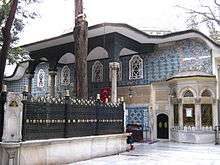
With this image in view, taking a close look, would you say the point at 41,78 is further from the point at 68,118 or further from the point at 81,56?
the point at 68,118

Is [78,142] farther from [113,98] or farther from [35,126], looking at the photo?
[113,98]

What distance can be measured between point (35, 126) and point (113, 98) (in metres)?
7.58

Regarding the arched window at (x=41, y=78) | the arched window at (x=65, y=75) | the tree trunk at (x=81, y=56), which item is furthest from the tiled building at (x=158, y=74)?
the arched window at (x=41, y=78)

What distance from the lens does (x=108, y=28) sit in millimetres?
14625

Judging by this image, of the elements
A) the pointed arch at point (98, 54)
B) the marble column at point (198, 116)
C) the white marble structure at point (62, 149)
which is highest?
the pointed arch at point (98, 54)

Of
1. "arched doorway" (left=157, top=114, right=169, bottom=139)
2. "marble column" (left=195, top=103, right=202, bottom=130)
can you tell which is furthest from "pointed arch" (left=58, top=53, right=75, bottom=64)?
"marble column" (left=195, top=103, right=202, bottom=130)

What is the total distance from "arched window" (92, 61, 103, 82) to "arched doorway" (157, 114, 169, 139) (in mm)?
4496

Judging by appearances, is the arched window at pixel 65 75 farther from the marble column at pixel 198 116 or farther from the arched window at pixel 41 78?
the marble column at pixel 198 116

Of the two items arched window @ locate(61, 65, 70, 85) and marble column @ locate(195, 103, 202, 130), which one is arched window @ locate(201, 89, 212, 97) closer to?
marble column @ locate(195, 103, 202, 130)

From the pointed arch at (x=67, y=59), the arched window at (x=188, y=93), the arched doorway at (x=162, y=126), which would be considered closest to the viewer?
the arched window at (x=188, y=93)

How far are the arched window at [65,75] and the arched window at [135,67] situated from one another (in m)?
5.12

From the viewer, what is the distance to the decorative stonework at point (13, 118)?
7.38 meters

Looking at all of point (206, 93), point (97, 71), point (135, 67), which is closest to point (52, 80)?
point (97, 71)

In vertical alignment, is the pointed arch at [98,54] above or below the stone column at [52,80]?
above
